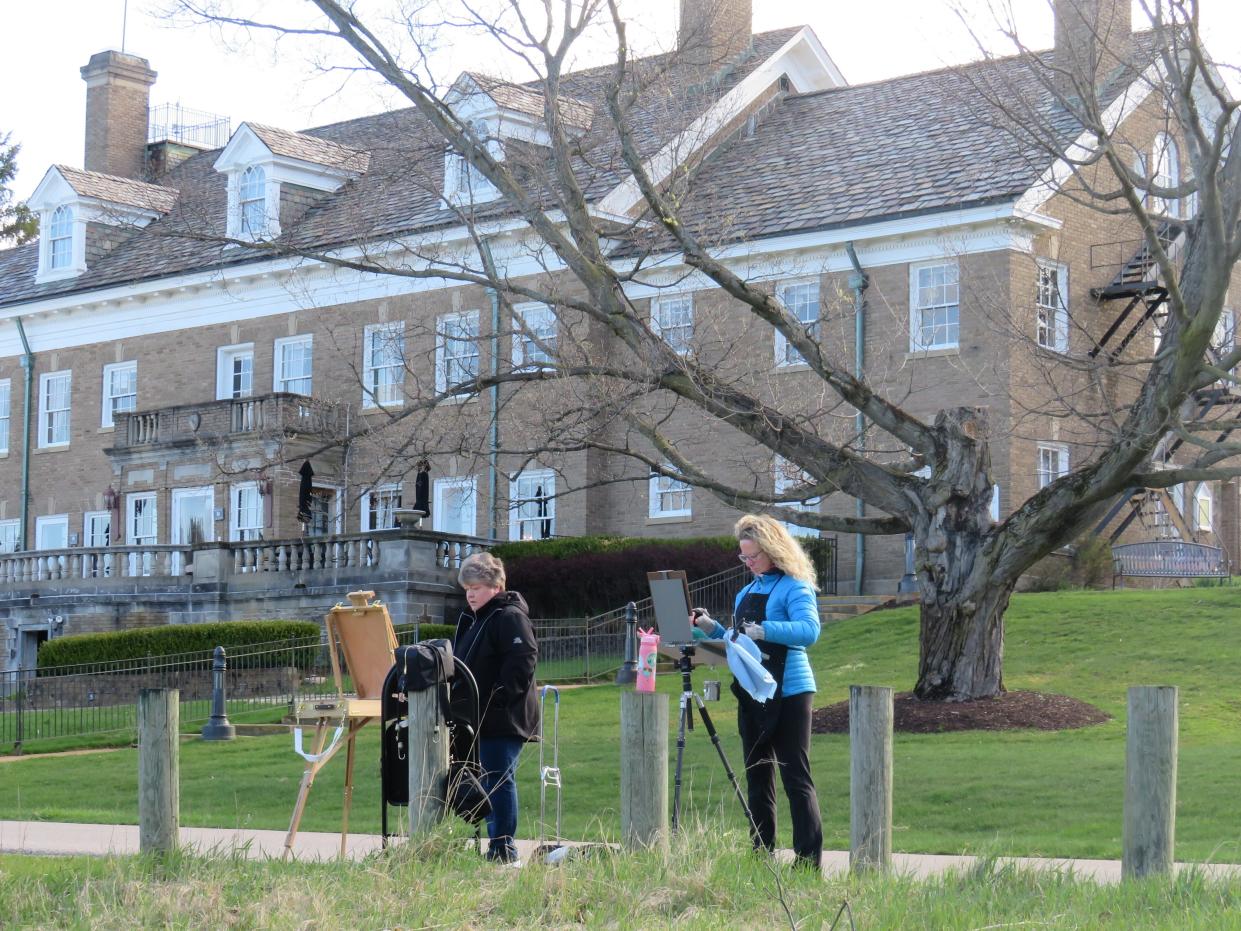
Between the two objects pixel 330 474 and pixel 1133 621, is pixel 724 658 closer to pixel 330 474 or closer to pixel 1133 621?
pixel 1133 621

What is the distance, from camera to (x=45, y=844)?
512 inches

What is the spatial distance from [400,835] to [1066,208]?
25058 mm

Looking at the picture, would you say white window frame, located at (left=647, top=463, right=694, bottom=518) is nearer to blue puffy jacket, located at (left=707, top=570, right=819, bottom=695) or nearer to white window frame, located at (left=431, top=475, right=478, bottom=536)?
white window frame, located at (left=431, top=475, right=478, bottom=536)

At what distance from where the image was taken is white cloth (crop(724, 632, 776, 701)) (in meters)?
9.30

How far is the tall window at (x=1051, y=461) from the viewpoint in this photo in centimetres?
3216

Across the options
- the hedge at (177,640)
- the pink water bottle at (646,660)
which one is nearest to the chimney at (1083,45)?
the pink water bottle at (646,660)

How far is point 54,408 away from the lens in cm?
4491

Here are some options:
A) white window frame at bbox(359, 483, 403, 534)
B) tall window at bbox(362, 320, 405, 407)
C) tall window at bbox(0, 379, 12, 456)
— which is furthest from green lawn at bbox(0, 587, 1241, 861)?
tall window at bbox(0, 379, 12, 456)

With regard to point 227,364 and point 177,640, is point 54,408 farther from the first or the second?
point 177,640

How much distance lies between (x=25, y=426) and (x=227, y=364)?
6694mm

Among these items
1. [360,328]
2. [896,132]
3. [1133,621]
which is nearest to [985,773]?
[1133,621]

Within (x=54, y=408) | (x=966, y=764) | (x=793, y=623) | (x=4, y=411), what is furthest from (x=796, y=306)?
(x=793, y=623)

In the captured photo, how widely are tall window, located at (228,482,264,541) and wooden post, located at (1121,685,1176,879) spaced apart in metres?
31.8

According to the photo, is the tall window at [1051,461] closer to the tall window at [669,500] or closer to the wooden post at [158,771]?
the tall window at [669,500]
